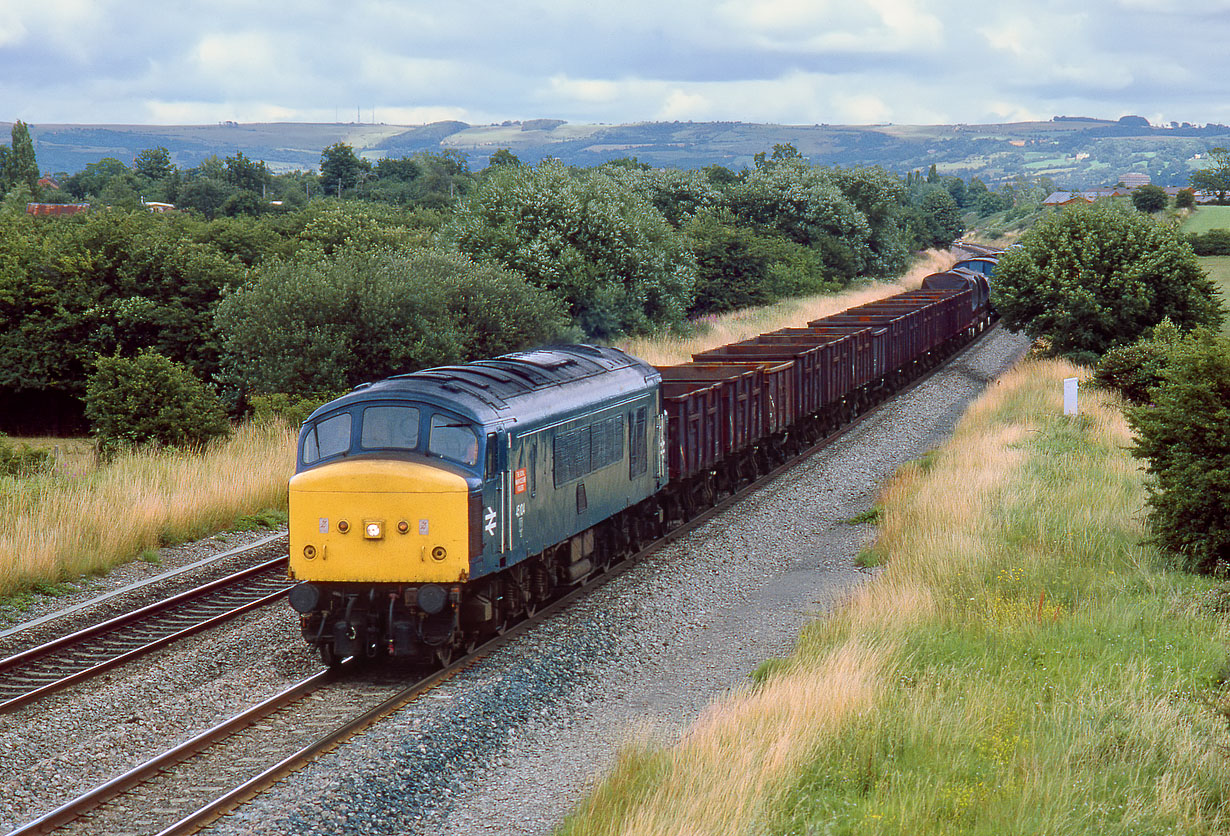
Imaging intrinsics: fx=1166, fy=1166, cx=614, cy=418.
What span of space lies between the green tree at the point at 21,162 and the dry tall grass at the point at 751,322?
83.8m

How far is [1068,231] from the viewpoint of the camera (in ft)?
119

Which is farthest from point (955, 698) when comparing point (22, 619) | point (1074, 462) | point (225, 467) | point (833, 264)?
point (833, 264)

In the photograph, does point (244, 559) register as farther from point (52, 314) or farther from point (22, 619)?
point (52, 314)

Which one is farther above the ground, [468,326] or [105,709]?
[468,326]

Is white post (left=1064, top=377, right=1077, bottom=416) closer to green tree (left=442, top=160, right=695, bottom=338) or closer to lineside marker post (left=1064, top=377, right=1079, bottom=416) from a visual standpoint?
lineside marker post (left=1064, top=377, right=1079, bottom=416)

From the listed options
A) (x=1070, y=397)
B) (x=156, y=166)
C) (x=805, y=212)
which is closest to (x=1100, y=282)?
(x=1070, y=397)

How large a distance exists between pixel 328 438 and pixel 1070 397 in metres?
18.4

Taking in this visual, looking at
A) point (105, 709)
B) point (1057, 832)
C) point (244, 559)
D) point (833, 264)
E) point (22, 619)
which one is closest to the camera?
point (1057, 832)

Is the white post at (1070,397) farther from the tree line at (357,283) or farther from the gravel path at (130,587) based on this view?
the gravel path at (130,587)

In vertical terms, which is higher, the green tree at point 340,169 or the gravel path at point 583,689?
the green tree at point 340,169

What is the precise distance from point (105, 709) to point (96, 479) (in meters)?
9.22

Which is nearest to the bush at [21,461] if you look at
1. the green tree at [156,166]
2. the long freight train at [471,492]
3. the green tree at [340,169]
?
the long freight train at [471,492]

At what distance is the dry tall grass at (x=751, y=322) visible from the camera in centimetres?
3903

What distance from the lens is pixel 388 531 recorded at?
450 inches
